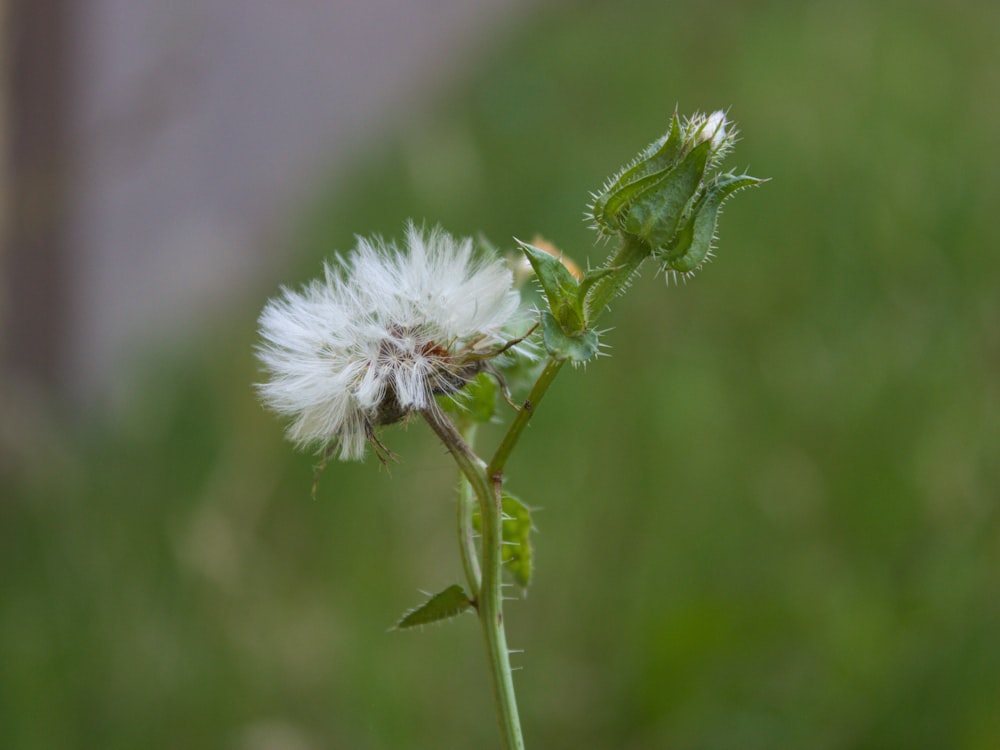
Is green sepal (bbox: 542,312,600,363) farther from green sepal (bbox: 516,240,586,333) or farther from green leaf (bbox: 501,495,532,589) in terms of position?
green leaf (bbox: 501,495,532,589)

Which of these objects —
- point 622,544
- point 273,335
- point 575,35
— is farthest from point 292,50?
point 273,335

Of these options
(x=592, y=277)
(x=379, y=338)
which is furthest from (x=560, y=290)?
(x=379, y=338)

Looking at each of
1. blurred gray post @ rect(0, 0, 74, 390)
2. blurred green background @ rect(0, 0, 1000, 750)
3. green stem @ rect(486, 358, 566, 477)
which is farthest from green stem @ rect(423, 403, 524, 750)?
blurred gray post @ rect(0, 0, 74, 390)

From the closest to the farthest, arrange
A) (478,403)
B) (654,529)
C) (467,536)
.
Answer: (467,536) < (478,403) < (654,529)

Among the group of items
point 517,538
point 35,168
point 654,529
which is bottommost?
point 517,538

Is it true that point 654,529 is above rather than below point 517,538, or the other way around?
above

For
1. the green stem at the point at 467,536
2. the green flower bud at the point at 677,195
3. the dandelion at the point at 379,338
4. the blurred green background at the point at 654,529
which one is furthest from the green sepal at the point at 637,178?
the blurred green background at the point at 654,529

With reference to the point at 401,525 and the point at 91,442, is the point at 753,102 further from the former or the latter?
the point at 91,442

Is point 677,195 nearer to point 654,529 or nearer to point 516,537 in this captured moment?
point 516,537
